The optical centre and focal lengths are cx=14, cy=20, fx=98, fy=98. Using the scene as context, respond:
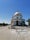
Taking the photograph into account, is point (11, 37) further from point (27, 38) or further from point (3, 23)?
point (3, 23)

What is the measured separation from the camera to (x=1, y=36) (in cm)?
351

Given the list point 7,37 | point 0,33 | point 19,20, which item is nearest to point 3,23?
point 19,20

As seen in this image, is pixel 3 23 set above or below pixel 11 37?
above

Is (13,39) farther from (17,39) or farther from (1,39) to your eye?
(1,39)

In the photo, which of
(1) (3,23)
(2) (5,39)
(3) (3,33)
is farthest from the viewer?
(1) (3,23)

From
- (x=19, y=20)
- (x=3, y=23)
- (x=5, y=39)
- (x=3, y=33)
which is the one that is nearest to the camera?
(x=5, y=39)

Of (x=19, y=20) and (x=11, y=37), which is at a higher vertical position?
(x=19, y=20)

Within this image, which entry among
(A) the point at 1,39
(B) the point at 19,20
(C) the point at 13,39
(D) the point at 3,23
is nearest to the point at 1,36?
(A) the point at 1,39

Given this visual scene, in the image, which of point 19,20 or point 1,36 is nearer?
point 1,36

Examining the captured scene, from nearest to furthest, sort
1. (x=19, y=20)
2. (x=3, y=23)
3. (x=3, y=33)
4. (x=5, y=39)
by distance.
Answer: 1. (x=5, y=39)
2. (x=3, y=33)
3. (x=3, y=23)
4. (x=19, y=20)

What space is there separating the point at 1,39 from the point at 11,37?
358mm

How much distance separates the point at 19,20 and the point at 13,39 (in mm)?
2657

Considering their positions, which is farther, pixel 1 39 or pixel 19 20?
pixel 19 20

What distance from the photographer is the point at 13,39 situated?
3367 mm
